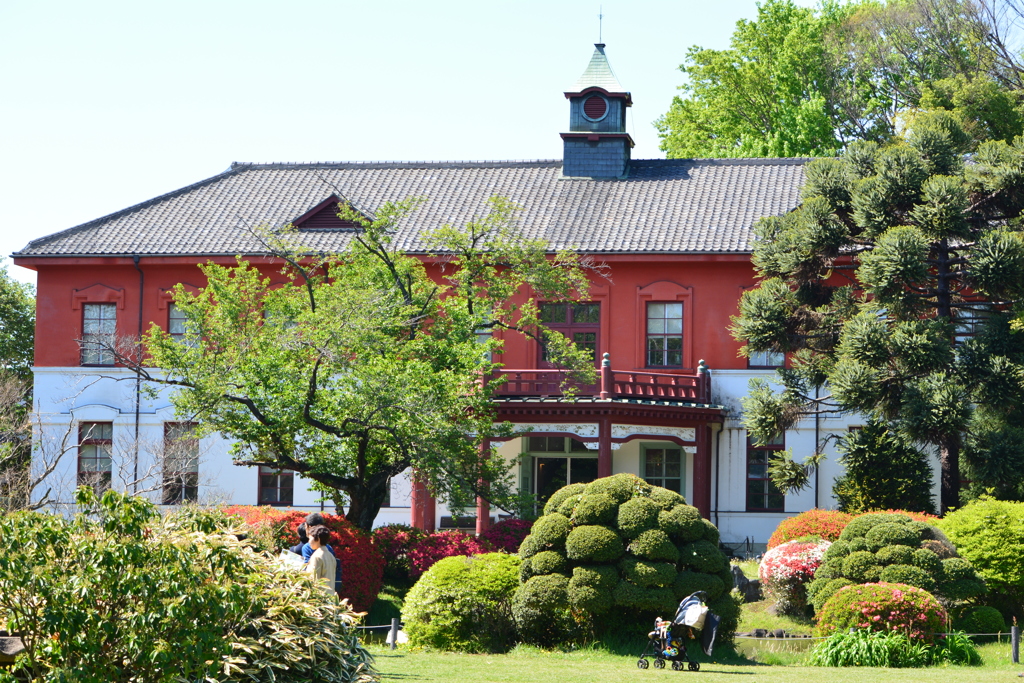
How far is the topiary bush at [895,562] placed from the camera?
685 inches

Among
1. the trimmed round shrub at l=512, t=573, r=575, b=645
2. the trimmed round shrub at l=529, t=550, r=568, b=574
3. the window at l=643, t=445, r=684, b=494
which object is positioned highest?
the window at l=643, t=445, r=684, b=494

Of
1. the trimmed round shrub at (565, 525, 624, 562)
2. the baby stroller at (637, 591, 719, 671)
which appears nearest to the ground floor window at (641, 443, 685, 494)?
the trimmed round shrub at (565, 525, 624, 562)

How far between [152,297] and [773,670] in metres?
19.7

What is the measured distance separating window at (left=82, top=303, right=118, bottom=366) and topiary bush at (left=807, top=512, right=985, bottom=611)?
706 inches

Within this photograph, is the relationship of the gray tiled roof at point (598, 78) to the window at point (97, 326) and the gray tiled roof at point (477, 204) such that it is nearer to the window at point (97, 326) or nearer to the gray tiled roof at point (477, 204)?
the gray tiled roof at point (477, 204)

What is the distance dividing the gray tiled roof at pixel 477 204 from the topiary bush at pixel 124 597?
19.3 m

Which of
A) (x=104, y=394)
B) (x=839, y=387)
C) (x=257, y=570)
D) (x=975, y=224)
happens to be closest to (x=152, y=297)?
(x=104, y=394)

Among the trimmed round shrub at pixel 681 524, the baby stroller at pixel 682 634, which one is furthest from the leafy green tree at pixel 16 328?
the baby stroller at pixel 682 634

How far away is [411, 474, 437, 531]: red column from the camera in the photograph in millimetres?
24819

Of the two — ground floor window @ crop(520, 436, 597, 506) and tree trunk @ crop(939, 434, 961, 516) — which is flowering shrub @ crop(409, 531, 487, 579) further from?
tree trunk @ crop(939, 434, 961, 516)

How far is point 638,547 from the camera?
54.7 feet

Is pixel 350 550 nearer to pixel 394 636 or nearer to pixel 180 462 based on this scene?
pixel 394 636

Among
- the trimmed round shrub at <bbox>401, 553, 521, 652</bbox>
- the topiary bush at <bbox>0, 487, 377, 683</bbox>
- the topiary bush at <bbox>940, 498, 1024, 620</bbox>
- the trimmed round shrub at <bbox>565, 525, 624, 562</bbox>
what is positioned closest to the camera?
the topiary bush at <bbox>0, 487, 377, 683</bbox>

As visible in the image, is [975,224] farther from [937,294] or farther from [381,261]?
[381,261]
